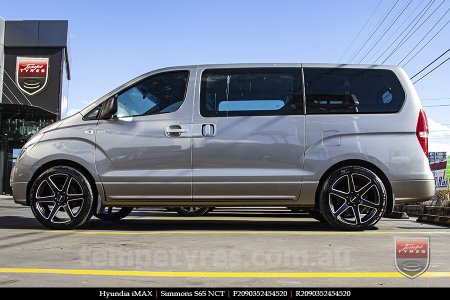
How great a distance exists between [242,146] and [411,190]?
206 centimetres

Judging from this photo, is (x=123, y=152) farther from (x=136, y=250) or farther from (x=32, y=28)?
(x=32, y=28)

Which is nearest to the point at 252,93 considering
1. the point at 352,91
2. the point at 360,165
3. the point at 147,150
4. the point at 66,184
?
the point at 352,91

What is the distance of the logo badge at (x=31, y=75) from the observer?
3023 centimetres

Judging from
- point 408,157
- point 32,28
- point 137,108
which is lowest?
point 408,157

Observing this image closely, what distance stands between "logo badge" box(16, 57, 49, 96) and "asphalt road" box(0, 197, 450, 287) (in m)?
26.1

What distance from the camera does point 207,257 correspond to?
171 inches

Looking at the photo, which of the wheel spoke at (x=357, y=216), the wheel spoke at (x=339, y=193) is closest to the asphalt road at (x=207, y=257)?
the wheel spoke at (x=357, y=216)

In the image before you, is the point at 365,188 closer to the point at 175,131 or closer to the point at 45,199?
the point at 175,131

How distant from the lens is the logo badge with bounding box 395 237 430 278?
12.7ft

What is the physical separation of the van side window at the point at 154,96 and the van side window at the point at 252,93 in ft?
1.00

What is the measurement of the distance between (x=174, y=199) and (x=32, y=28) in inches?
1122

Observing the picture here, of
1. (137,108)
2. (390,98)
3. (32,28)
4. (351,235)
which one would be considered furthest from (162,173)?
(32,28)

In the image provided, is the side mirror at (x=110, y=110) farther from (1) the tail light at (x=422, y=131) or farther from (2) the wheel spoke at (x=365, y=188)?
(1) the tail light at (x=422, y=131)

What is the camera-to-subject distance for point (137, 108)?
621 centimetres
